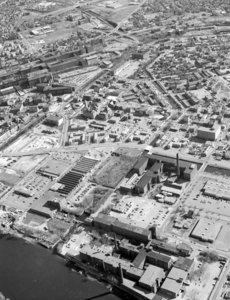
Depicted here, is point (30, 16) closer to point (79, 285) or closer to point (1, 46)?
point (1, 46)

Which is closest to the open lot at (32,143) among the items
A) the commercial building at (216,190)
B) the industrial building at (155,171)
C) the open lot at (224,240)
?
the industrial building at (155,171)

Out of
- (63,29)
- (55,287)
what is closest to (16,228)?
(55,287)

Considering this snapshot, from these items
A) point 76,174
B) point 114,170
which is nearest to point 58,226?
point 76,174

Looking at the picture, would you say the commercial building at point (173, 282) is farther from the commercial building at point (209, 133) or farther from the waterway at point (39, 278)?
the commercial building at point (209, 133)

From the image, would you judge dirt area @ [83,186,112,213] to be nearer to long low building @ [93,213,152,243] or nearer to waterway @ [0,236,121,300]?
long low building @ [93,213,152,243]

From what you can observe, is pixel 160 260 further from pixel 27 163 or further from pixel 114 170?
pixel 27 163

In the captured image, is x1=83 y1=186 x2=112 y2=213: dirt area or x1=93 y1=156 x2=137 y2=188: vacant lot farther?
x1=93 y1=156 x2=137 y2=188: vacant lot

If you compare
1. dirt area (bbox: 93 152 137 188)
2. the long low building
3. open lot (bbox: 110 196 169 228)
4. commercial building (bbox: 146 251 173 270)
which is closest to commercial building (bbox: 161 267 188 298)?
commercial building (bbox: 146 251 173 270)
